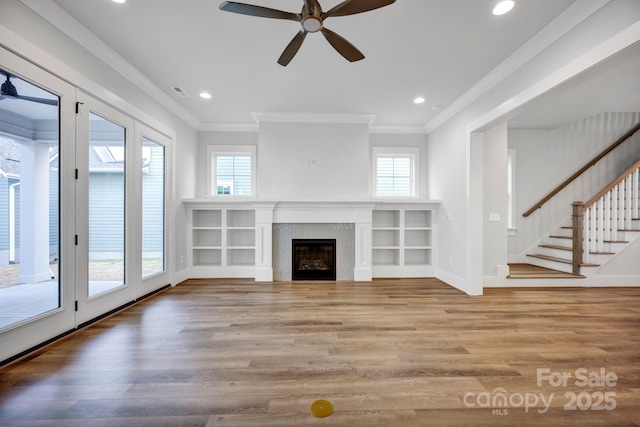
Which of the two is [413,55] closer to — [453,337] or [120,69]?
[453,337]

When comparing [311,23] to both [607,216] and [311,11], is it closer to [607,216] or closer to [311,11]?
[311,11]

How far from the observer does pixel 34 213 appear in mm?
2322

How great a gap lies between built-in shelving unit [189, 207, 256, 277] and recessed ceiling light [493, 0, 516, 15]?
4443 millimetres

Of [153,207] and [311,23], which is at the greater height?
[311,23]

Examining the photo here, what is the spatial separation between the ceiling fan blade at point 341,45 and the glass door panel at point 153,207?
2989mm

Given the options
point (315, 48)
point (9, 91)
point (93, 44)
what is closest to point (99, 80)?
point (93, 44)

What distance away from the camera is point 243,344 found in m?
2.42

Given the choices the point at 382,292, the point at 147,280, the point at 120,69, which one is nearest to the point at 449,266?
the point at 382,292

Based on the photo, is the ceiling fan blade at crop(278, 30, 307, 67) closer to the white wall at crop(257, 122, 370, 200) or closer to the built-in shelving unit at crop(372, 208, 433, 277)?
the white wall at crop(257, 122, 370, 200)

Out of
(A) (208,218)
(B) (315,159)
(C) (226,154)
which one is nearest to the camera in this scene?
(B) (315,159)

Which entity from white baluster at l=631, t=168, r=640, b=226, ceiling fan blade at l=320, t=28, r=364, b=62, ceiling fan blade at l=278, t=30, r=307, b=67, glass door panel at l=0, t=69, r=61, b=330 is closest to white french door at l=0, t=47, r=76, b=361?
glass door panel at l=0, t=69, r=61, b=330

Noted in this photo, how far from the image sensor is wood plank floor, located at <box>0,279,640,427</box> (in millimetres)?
1574

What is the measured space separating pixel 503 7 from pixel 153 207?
4715 mm

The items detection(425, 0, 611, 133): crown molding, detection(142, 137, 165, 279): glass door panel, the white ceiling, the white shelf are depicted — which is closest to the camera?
detection(425, 0, 611, 133): crown molding
